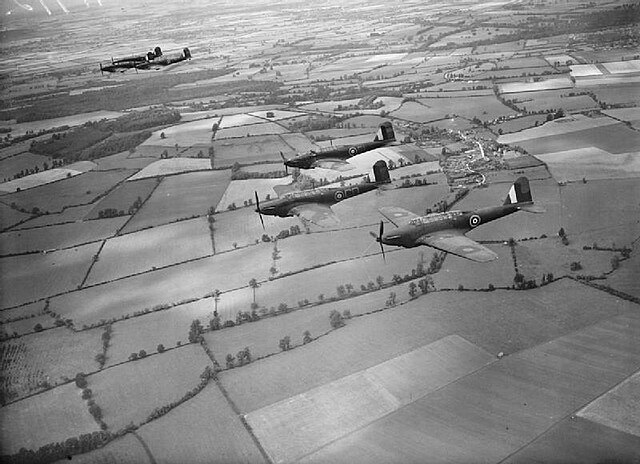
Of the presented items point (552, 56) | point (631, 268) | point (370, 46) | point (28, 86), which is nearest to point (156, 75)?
point (28, 86)

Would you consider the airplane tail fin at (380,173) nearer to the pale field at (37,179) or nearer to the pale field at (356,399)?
the pale field at (356,399)

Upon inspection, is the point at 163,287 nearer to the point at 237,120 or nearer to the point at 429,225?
the point at 429,225

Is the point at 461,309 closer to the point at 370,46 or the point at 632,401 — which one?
the point at 632,401

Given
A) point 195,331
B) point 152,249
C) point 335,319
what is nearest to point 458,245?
point 335,319

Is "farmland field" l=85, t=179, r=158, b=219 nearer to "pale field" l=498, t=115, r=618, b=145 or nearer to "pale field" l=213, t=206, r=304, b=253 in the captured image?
"pale field" l=213, t=206, r=304, b=253

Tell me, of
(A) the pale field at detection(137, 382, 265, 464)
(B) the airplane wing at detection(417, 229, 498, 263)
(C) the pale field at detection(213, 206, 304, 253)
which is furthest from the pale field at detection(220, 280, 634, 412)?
(C) the pale field at detection(213, 206, 304, 253)

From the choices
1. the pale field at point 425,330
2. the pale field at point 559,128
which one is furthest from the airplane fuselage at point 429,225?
the pale field at point 559,128
